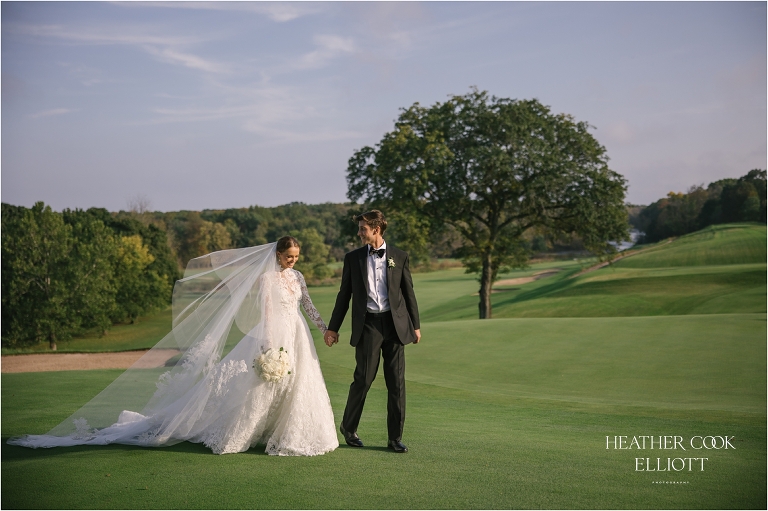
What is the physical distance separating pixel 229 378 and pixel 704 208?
148 feet

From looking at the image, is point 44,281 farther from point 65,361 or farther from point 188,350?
point 188,350

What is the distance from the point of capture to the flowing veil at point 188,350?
648cm

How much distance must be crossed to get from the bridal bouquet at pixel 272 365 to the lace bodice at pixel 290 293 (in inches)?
17.9

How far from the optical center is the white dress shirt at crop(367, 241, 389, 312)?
6.26 meters

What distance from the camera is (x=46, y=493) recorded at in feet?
15.9

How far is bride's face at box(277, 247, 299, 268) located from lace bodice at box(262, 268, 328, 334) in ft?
0.26

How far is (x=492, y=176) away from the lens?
87.4 ft

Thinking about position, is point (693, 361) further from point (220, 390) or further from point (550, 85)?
point (550, 85)

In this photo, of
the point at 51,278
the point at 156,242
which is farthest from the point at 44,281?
the point at 156,242

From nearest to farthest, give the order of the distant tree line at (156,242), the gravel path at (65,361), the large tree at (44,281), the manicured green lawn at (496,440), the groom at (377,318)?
the manicured green lawn at (496,440) < the groom at (377,318) < the gravel path at (65,361) < the distant tree line at (156,242) < the large tree at (44,281)

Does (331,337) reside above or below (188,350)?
above

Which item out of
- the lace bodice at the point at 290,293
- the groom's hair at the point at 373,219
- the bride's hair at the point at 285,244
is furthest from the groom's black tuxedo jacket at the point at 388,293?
the bride's hair at the point at 285,244

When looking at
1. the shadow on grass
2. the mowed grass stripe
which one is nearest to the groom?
the shadow on grass

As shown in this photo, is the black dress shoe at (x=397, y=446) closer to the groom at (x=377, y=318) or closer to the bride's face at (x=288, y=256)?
the groom at (x=377, y=318)
